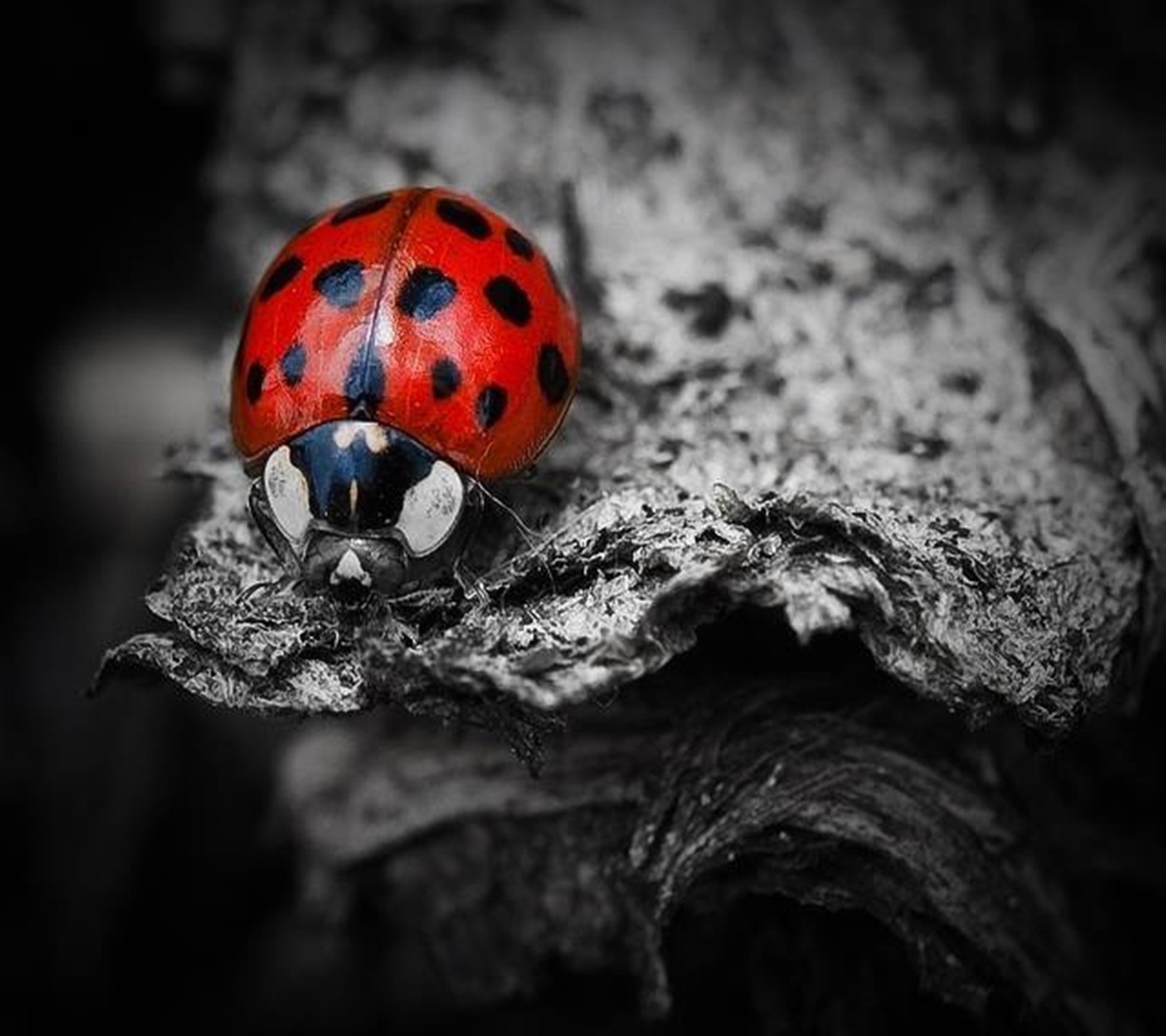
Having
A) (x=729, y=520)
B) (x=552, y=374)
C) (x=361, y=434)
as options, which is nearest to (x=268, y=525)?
(x=361, y=434)

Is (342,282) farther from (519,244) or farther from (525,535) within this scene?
(525,535)

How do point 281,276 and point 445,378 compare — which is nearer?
point 445,378

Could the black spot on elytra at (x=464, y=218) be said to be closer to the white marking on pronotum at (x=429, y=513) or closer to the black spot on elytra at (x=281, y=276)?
the black spot on elytra at (x=281, y=276)

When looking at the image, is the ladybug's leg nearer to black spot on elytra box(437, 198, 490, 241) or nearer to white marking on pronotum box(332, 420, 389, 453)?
white marking on pronotum box(332, 420, 389, 453)

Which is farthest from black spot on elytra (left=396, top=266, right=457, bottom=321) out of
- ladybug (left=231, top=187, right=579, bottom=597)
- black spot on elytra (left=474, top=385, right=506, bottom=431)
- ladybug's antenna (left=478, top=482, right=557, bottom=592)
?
ladybug's antenna (left=478, top=482, right=557, bottom=592)

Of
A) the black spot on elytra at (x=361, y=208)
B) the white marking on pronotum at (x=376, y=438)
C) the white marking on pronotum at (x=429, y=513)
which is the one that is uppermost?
the black spot on elytra at (x=361, y=208)

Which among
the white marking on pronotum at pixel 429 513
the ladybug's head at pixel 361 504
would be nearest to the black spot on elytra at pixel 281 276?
the ladybug's head at pixel 361 504
